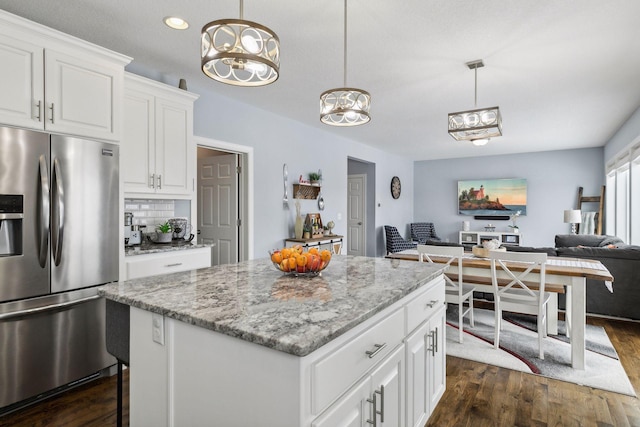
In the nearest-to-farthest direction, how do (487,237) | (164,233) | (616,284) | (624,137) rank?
(164,233)
(616,284)
(624,137)
(487,237)

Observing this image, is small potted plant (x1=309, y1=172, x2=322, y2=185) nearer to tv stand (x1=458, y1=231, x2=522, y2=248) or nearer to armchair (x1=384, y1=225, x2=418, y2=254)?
armchair (x1=384, y1=225, x2=418, y2=254)

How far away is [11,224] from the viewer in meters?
2.16

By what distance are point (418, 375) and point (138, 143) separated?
2.77 m

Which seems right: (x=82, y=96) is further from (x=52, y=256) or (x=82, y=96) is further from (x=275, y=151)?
(x=275, y=151)

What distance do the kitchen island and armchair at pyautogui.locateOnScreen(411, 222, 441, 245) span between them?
7.02 m

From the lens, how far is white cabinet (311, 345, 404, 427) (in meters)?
1.11

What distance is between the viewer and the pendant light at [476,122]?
2.96m

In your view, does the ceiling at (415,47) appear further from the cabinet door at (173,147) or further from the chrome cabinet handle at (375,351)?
Answer: the chrome cabinet handle at (375,351)

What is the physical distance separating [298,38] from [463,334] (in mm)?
3110

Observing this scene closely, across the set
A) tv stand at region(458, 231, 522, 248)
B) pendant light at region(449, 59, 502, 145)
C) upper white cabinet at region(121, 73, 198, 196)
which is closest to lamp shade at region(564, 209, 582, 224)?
tv stand at region(458, 231, 522, 248)

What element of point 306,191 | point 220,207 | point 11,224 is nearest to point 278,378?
point 11,224

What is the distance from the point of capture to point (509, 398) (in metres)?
2.37

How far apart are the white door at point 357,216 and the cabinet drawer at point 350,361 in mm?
6149

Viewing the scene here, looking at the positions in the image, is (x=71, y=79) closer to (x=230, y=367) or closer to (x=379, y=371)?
(x=230, y=367)
